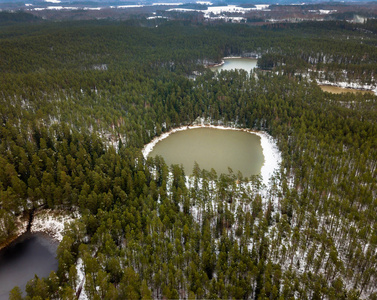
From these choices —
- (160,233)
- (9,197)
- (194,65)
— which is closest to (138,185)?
(160,233)

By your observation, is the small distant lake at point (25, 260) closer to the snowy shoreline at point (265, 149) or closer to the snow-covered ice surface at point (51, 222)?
the snow-covered ice surface at point (51, 222)

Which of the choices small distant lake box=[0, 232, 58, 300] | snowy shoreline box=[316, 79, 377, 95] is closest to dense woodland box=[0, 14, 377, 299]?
snowy shoreline box=[316, 79, 377, 95]

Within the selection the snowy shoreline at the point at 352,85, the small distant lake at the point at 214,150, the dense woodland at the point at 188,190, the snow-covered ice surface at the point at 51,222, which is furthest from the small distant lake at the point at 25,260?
the snowy shoreline at the point at 352,85

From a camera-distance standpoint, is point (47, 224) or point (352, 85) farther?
point (352, 85)

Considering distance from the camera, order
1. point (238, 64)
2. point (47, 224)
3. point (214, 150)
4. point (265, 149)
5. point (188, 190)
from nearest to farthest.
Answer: point (47, 224)
point (188, 190)
point (265, 149)
point (214, 150)
point (238, 64)

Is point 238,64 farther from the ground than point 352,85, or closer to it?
farther from the ground

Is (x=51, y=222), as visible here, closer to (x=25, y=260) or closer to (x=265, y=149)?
(x=25, y=260)

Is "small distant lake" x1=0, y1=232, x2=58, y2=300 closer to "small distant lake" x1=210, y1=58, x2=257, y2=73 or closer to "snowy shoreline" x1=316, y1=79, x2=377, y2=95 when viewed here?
"snowy shoreline" x1=316, y1=79, x2=377, y2=95

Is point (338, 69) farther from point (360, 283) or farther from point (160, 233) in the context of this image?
point (160, 233)

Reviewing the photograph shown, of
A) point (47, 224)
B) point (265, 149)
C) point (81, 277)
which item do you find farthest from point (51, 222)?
point (265, 149)

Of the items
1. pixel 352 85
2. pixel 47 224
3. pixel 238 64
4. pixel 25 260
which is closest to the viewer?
pixel 25 260
